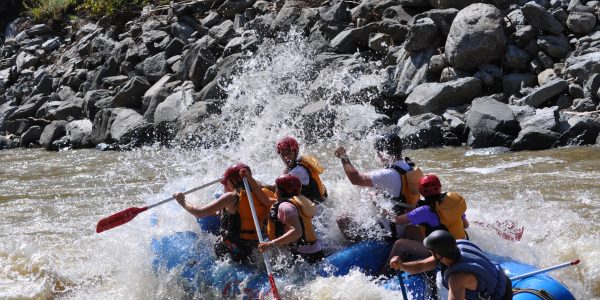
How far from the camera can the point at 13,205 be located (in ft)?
36.3

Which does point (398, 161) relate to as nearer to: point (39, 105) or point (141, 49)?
point (141, 49)

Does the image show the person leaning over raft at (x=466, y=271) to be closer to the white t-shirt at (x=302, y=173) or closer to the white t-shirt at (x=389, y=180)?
the white t-shirt at (x=389, y=180)

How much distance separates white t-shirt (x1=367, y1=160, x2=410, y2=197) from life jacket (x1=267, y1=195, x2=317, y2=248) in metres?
0.55

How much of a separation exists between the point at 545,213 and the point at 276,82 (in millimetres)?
7390

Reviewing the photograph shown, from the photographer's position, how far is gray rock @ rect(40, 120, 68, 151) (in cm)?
1670

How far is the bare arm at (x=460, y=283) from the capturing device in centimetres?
404

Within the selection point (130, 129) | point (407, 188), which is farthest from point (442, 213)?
point (130, 129)

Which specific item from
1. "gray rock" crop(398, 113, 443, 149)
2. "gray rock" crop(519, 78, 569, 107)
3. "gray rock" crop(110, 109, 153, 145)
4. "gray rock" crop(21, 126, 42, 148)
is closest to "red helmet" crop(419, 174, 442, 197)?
"gray rock" crop(398, 113, 443, 149)

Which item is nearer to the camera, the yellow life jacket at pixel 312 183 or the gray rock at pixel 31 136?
the yellow life jacket at pixel 312 183

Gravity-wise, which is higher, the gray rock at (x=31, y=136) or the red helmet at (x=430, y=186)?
the red helmet at (x=430, y=186)

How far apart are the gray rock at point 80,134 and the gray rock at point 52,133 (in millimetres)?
214

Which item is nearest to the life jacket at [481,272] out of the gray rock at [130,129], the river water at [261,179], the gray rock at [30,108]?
the river water at [261,179]

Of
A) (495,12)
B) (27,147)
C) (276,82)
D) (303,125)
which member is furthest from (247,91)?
(27,147)

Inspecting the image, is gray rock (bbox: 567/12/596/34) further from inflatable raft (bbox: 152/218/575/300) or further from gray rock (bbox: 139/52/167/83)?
gray rock (bbox: 139/52/167/83)
